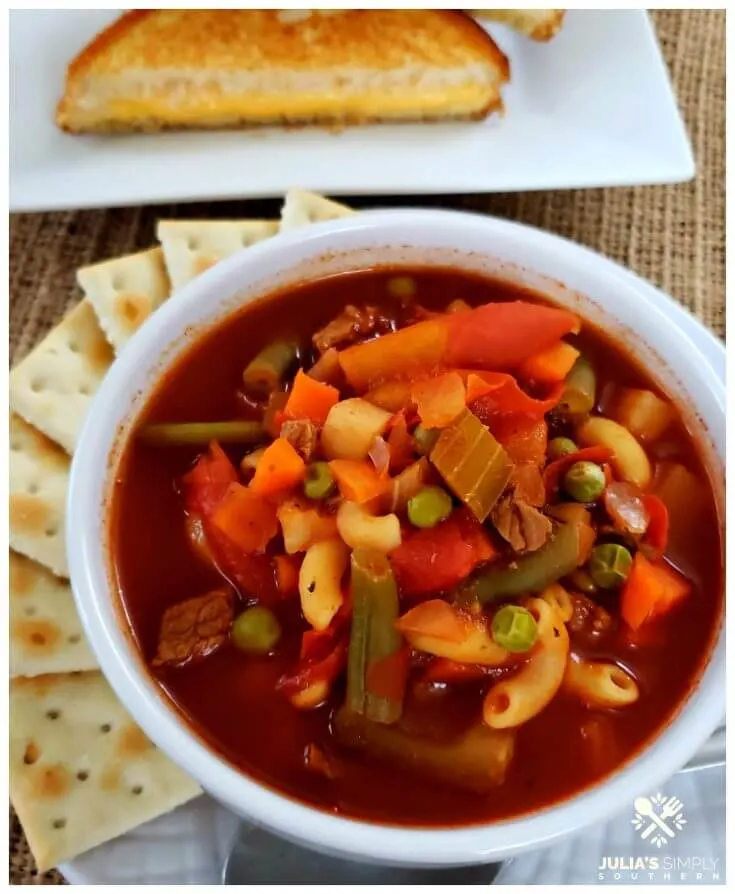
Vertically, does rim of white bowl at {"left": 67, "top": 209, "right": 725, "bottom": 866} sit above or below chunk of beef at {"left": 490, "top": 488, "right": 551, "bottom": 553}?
below

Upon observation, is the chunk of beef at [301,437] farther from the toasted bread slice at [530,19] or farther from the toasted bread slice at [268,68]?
the toasted bread slice at [530,19]

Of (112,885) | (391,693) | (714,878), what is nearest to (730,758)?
(714,878)

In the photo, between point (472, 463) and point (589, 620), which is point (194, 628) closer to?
point (472, 463)

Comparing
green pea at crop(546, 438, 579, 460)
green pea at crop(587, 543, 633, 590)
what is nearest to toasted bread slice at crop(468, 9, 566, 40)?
green pea at crop(546, 438, 579, 460)

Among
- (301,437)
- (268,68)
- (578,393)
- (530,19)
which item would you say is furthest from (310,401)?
(530,19)

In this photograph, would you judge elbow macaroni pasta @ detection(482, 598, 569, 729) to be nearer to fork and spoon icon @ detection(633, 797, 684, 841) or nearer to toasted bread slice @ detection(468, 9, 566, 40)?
fork and spoon icon @ detection(633, 797, 684, 841)

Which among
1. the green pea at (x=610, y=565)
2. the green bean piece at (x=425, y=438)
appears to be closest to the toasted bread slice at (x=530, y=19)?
the green bean piece at (x=425, y=438)
